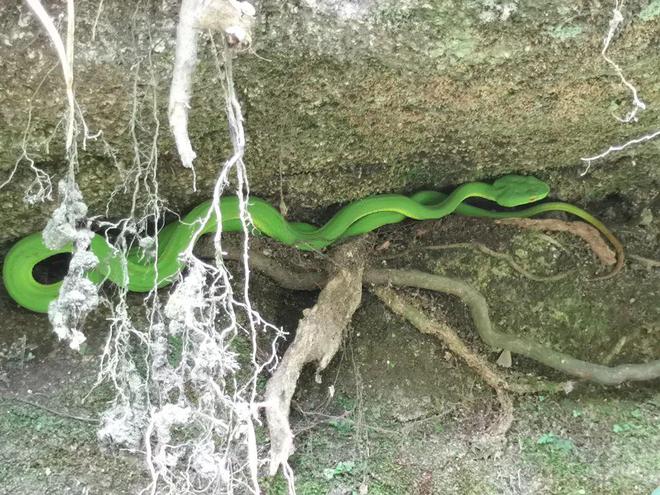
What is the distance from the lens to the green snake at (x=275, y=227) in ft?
6.87

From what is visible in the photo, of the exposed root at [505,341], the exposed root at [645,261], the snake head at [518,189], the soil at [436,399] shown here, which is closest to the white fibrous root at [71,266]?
the soil at [436,399]

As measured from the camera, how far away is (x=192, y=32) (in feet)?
4.35

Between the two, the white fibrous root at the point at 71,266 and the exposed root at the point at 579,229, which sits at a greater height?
the exposed root at the point at 579,229

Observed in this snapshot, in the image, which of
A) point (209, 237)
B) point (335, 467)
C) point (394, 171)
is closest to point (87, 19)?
point (209, 237)

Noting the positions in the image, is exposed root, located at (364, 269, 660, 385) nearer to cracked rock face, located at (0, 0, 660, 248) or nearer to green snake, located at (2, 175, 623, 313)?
green snake, located at (2, 175, 623, 313)

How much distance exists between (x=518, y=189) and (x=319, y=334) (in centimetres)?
102

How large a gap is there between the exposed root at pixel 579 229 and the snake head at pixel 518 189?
0.21 metres

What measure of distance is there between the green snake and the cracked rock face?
0.09 m

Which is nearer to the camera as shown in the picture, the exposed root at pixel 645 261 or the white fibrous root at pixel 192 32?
the white fibrous root at pixel 192 32

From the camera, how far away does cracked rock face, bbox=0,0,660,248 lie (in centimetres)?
152

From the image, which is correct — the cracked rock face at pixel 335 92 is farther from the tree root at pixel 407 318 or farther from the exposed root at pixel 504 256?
the exposed root at pixel 504 256

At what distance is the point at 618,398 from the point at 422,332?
0.91 m

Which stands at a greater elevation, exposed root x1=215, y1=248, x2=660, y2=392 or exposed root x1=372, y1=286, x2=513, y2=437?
exposed root x1=215, y1=248, x2=660, y2=392

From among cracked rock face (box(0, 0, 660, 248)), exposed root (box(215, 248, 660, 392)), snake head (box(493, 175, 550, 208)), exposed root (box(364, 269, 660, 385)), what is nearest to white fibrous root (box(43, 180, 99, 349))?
cracked rock face (box(0, 0, 660, 248))
